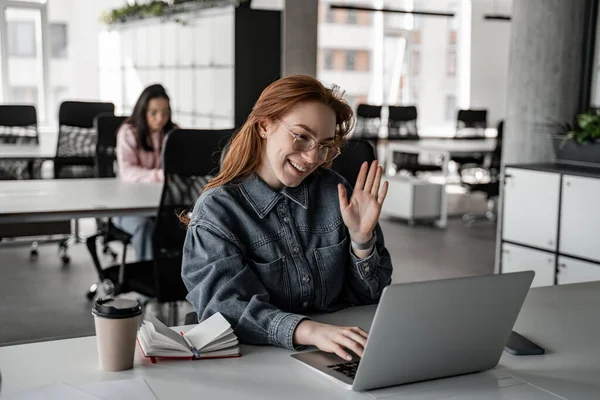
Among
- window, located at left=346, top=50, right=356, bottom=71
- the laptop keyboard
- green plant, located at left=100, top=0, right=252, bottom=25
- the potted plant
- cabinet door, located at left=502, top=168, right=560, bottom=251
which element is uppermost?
green plant, located at left=100, top=0, right=252, bottom=25

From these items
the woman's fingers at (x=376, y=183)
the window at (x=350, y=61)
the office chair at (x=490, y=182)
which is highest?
the window at (x=350, y=61)

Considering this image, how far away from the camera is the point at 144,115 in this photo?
4.36 m

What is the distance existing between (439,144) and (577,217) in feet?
14.3

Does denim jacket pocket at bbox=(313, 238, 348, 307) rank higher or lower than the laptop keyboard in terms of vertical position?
higher

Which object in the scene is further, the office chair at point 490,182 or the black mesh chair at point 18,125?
the office chair at point 490,182

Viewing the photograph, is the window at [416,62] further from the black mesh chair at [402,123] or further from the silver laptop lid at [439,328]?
the silver laptop lid at [439,328]

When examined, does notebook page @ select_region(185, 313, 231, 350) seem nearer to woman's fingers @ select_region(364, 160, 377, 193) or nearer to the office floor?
woman's fingers @ select_region(364, 160, 377, 193)

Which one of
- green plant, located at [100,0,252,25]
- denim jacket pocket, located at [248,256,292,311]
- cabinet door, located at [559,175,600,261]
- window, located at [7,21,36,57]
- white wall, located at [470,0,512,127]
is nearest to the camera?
denim jacket pocket, located at [248,256,292,311]

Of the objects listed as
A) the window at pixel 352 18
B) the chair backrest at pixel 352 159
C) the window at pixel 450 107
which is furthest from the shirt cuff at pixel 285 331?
the window at pixel 450 107

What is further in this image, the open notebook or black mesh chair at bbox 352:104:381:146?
black mesh chair at bbox 352:104:381:146

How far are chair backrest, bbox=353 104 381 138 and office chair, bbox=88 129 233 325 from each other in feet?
20.5

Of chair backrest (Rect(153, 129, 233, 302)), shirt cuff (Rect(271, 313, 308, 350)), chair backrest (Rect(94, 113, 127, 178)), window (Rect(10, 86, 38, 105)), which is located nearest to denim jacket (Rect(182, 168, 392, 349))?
shirt cuff (Rect(271, 313, 308, 350))

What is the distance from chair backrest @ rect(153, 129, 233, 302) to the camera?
298cm

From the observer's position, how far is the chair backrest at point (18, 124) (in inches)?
257
